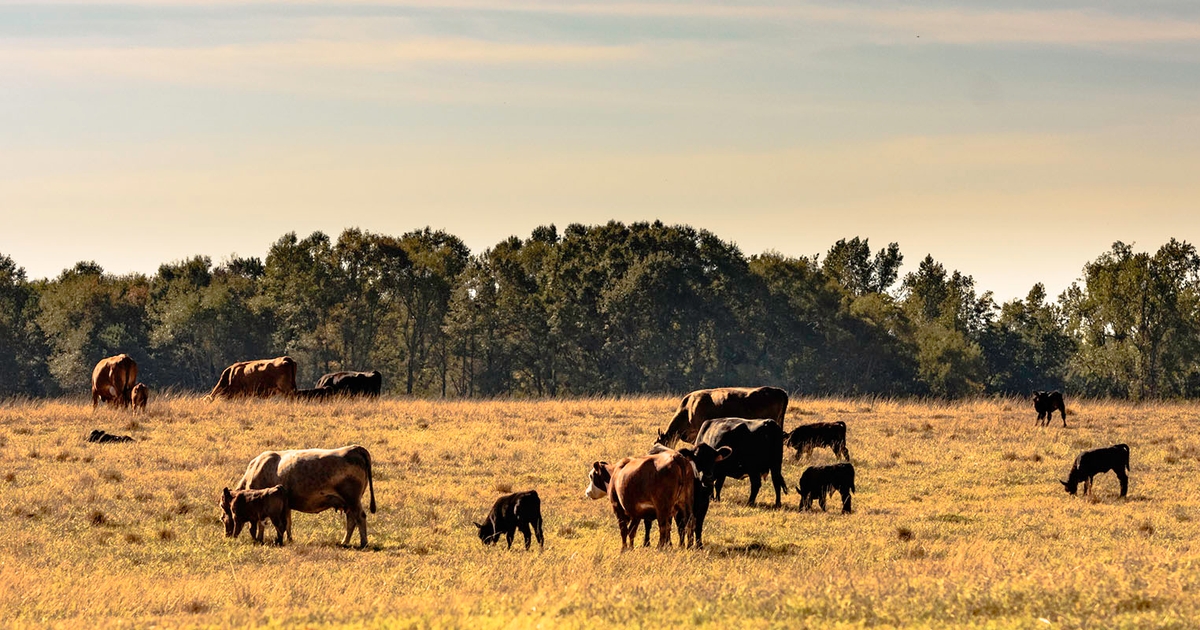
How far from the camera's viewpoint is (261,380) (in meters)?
46.2

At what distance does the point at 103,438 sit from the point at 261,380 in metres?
14.3

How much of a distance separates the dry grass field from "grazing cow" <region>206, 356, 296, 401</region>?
7105mm

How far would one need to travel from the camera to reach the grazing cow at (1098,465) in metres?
24.6

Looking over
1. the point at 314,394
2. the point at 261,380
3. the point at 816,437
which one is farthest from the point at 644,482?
the point at 261,380

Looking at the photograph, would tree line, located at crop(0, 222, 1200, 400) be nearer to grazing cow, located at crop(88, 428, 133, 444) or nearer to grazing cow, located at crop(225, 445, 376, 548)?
grazing cow, located at crop(88, 428, 133, 444)

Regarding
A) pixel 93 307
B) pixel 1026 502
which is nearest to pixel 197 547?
pixel 1026 502

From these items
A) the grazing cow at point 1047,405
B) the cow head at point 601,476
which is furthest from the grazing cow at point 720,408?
the cow head at point 601,476

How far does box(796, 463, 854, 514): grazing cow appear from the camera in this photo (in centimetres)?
2272

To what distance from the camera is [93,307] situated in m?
89.4

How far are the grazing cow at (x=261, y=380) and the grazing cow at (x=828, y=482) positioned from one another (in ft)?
88.5

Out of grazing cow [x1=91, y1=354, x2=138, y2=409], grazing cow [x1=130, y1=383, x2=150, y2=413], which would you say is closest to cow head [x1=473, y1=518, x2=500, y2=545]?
grazing cow [x1=130, y1=383, x2=150, y2=413]

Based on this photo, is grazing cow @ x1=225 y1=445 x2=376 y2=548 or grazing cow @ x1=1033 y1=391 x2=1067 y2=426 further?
grazing cow @ x1=1033 y1=391 x2=1067 y2=426

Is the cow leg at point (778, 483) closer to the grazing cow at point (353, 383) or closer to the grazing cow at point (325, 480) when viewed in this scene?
the grazing cow at point (325, 480)

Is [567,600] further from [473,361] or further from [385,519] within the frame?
[473,361]
